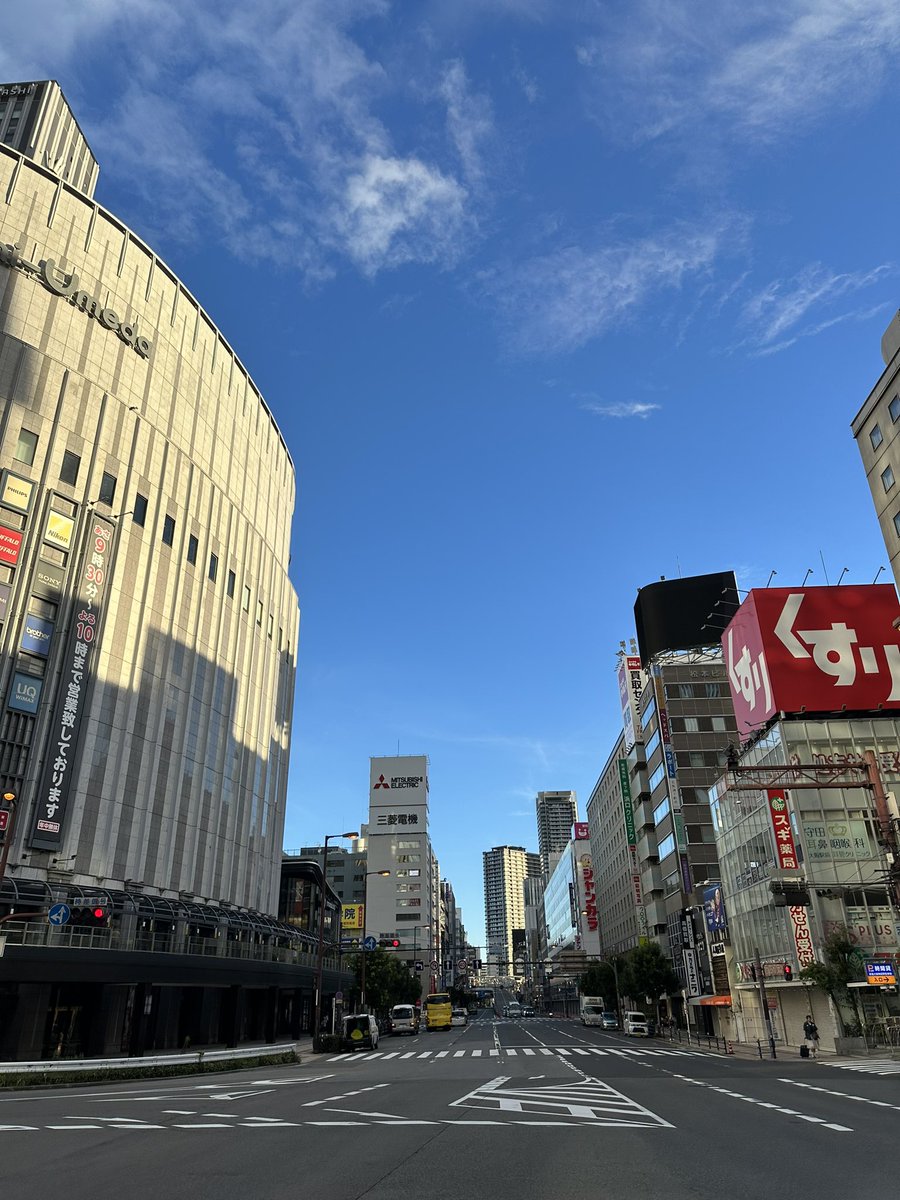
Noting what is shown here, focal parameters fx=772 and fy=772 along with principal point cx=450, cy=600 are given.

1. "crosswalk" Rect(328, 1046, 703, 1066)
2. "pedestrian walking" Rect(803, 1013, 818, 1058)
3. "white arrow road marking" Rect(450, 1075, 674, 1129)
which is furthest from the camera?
"crosswalk" Rect(328, 1046, 703, 1066)

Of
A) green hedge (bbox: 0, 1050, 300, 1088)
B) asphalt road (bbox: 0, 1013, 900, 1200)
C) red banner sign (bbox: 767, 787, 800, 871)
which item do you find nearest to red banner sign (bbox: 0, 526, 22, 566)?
green hedge (bbox: 0, 1050, 300, 1088)

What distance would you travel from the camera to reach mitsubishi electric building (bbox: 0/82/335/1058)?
134 feet

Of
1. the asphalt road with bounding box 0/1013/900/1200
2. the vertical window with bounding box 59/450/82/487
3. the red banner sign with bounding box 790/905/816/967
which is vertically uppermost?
the vertical window with bounding box 59/450/82/487

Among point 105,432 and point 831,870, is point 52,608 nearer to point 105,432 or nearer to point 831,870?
point 105,432

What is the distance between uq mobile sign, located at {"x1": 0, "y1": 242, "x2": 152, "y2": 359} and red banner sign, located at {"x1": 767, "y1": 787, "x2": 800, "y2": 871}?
173 ft

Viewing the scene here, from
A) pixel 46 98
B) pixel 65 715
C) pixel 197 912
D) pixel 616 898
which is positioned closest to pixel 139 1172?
pixel 65 715

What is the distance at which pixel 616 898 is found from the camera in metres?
120

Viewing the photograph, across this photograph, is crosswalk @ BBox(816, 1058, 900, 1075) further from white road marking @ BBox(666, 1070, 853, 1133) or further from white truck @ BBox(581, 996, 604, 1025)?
white truck @ BBox(581, 996, 604, 1025)

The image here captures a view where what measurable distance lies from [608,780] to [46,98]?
420 ft

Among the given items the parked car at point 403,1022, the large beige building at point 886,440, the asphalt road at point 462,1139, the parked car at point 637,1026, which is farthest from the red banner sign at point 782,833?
the parked car at point 403,1022

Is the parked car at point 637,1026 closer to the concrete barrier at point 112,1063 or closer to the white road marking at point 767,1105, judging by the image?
the concrete barrier at point 112,1063

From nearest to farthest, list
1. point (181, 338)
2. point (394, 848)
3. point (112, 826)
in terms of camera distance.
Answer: point (112, 826) < point (181, 338) < point (394, 848)

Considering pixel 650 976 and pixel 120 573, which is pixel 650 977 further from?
pixel 120 573

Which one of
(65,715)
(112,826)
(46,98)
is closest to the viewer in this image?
(65,715)
